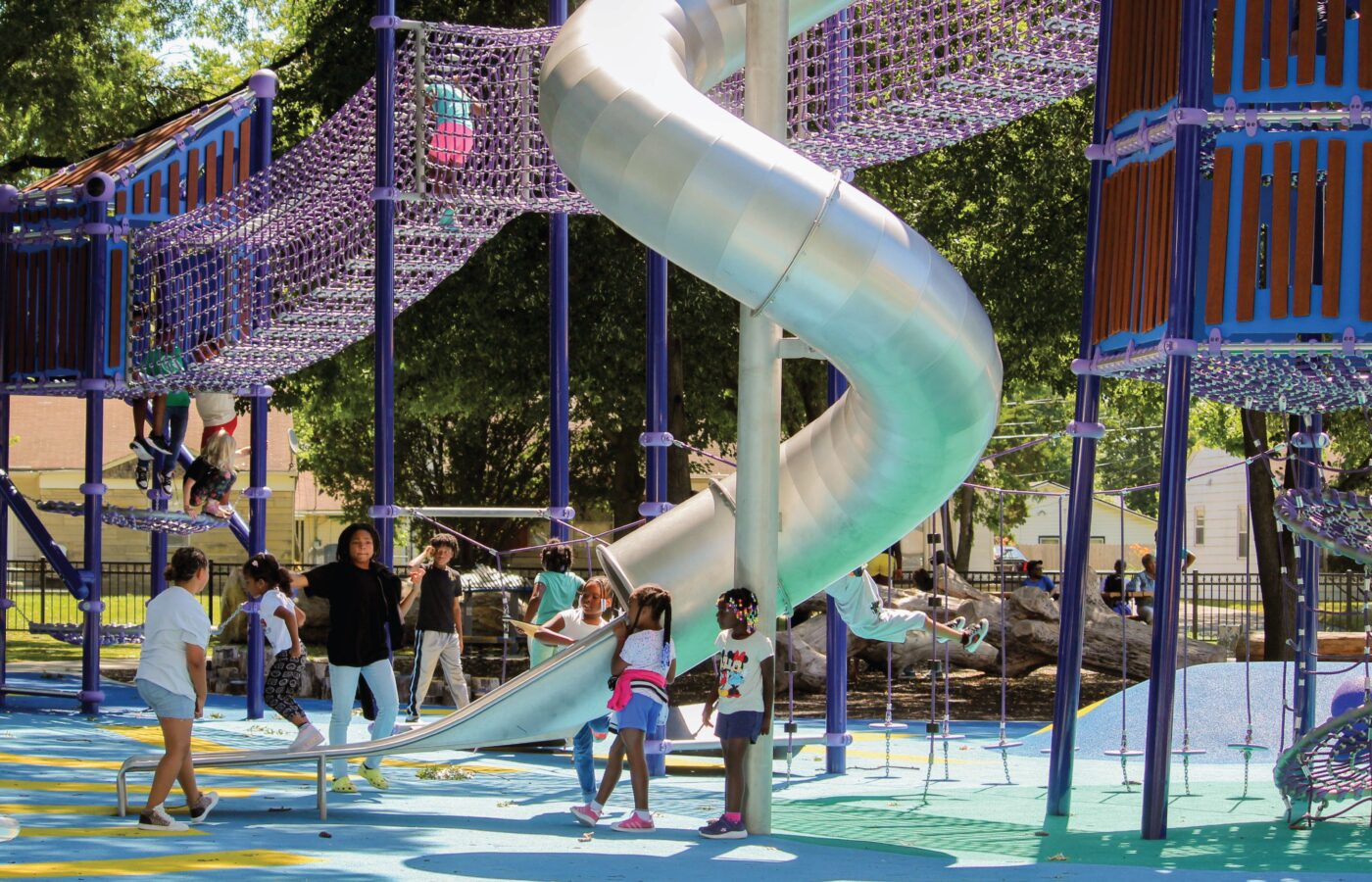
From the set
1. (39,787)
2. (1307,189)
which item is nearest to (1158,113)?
(1307,189)

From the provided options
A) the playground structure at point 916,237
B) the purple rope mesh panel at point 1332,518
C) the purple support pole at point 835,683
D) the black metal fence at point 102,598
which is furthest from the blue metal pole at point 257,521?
the black metal fence at point 102,598

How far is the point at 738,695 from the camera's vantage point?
971cm

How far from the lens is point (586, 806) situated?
10086 mm

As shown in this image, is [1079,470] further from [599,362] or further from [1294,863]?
[599,362]

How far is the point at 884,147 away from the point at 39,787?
730cm

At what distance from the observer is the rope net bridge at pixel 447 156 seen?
12.9m

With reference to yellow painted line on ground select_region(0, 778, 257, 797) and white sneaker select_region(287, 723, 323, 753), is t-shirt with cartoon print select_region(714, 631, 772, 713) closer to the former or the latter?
white sneaker select_region(287, 723, 323, 753)

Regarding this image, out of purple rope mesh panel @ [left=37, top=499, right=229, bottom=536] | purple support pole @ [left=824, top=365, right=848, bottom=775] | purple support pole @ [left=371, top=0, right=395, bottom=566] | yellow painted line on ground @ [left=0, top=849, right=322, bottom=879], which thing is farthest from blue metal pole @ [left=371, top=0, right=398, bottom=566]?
yellow painted line on ground @ [left=0, top=849, right=322, bottom=879]

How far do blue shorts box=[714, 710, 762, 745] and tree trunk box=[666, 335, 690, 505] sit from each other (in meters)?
10.9

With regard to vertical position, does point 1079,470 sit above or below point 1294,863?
above

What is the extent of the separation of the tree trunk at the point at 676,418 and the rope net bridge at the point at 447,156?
540 centimetres

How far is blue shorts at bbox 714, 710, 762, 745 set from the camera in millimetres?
9703

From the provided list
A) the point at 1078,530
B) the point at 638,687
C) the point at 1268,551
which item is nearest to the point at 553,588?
the point at 638,687

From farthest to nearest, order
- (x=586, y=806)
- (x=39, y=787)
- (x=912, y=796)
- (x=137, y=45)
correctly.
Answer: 1. (x=137, y=45)
2. (x=912, y=796)
3. (x=39, y=787)
4. (x=586, y=806)
